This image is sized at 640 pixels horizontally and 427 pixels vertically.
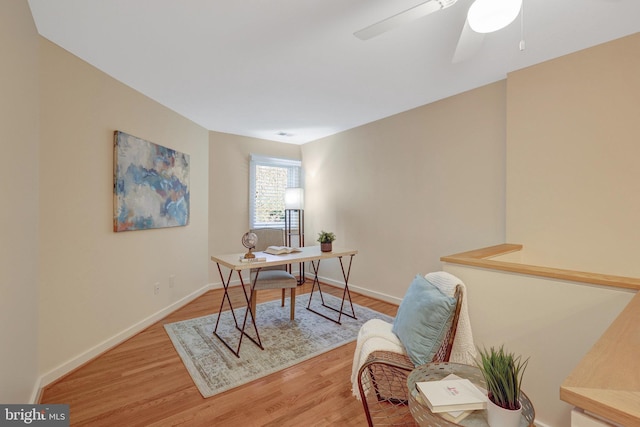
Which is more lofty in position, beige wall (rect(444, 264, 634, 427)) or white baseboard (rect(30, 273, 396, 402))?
beige wall (rect(444, 264, 634, 427))

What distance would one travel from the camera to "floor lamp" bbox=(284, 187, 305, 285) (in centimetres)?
468

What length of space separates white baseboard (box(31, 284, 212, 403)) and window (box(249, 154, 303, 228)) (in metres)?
1.74

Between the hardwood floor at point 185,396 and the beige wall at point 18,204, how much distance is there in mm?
325

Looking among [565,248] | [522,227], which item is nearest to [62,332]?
[522,227]

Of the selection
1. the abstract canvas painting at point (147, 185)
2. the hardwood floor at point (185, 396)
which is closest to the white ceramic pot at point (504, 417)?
the hardwood floor at point (185, 396)

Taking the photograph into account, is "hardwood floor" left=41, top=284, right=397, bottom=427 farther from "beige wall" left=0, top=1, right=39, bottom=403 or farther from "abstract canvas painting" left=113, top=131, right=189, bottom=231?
"abstract canvas painting" left=113, top=131, right=189, bottom=231

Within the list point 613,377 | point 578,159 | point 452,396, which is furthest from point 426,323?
point 578,159

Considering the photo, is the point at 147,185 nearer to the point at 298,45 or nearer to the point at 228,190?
the point at 228,190

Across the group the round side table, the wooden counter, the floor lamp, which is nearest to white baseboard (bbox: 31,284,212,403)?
the floor lamp

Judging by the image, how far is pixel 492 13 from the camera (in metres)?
1.22

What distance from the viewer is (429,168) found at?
3.21m

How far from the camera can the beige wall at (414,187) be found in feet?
9.00

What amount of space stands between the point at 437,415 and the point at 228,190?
401 cm

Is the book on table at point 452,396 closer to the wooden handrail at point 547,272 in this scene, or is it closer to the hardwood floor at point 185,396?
the wooden handrail at point 547,272
